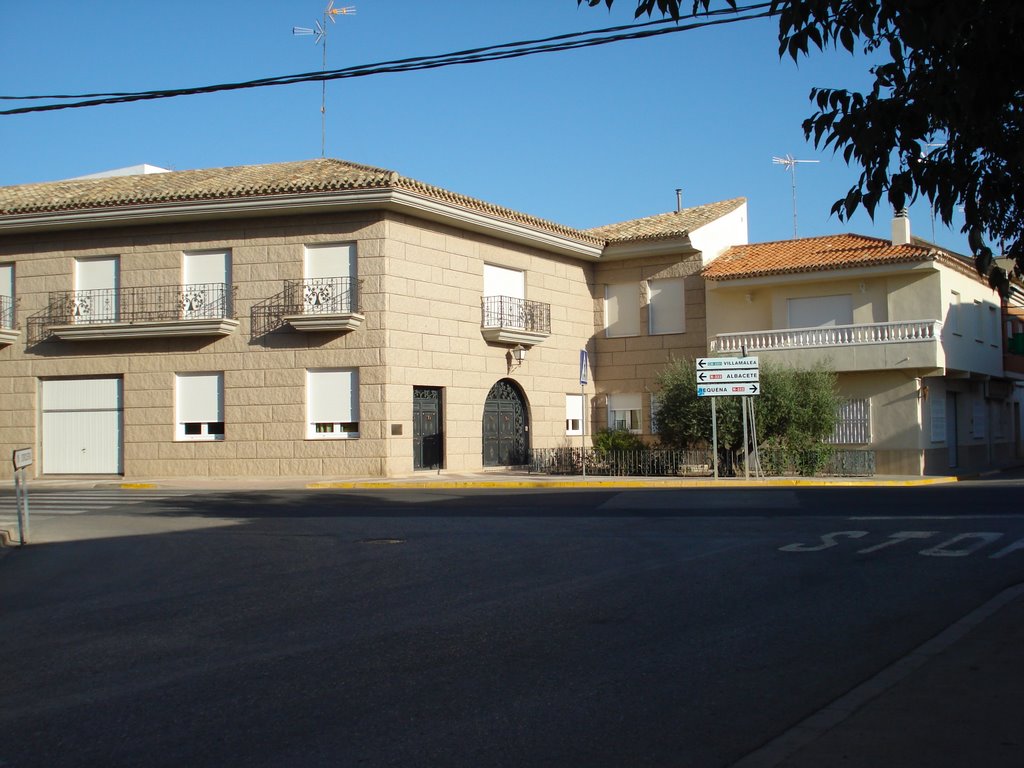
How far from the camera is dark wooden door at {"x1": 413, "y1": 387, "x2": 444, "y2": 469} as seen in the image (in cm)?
2843

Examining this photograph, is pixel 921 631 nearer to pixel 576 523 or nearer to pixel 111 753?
pixel 111 753

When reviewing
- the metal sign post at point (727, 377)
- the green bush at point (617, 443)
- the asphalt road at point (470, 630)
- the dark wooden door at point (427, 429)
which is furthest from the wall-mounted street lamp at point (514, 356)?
the asphalt road at point (470, 630)

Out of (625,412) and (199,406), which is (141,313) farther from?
(625,412)

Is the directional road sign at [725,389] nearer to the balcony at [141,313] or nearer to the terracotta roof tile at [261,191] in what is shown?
the terracotta roof tile at [261,191]

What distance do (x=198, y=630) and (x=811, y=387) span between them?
21.6m

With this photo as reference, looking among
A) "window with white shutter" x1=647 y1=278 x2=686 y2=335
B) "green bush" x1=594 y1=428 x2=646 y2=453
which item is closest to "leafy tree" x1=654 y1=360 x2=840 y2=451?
"green bush" x1=594 y1=428 x2=646 y2=453

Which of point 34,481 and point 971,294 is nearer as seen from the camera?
point 34,481

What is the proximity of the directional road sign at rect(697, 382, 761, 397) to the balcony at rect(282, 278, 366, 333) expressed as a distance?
871 cm

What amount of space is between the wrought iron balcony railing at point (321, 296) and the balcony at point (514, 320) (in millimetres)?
4208

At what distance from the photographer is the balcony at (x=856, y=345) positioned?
29.2 metres

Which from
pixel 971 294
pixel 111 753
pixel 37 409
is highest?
pixel 971 294

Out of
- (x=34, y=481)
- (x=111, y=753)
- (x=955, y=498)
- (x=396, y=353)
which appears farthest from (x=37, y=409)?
(x=111, y=753)

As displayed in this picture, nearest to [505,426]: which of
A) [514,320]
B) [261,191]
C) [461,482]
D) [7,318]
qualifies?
[514,320]

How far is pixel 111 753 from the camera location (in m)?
5.04
